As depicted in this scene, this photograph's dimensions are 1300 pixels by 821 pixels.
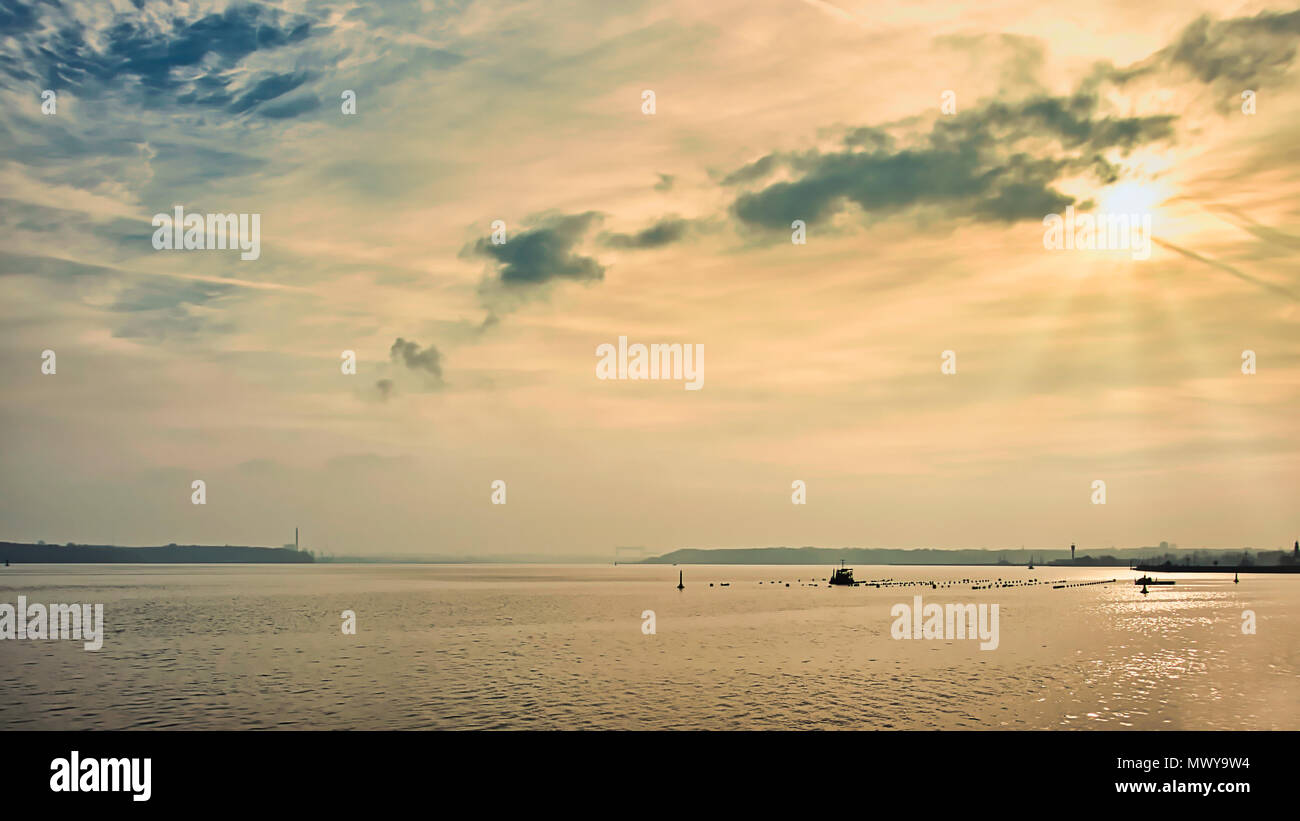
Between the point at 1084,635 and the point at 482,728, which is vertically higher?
the point at 482,728

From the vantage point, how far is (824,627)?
10869 centimetres

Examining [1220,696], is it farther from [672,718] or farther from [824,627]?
[824,627]

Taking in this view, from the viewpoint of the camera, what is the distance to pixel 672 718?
4534cm
